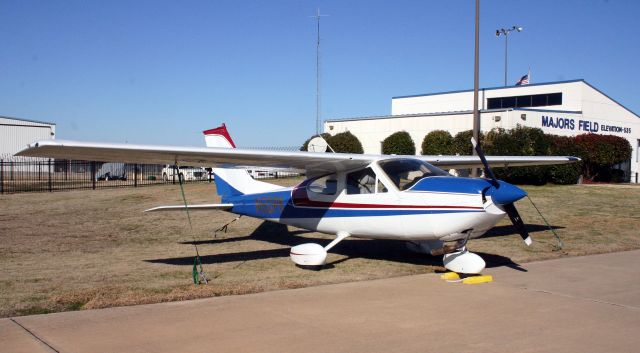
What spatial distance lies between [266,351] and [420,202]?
15.1 feet

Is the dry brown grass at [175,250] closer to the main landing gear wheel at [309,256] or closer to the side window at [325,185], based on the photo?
the main landing gear wheel at [309,256]

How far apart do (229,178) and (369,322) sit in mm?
7087

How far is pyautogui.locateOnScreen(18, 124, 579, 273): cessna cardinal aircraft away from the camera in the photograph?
8.72 m

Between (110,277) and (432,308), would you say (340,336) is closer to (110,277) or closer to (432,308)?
(432,308)

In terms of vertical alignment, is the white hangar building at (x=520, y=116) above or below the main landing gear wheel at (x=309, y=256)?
above

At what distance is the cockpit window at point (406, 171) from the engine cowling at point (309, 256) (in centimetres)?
172

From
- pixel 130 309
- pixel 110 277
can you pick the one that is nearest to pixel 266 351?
A: pixel 130 309

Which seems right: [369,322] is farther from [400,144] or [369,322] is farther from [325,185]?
[400,144]

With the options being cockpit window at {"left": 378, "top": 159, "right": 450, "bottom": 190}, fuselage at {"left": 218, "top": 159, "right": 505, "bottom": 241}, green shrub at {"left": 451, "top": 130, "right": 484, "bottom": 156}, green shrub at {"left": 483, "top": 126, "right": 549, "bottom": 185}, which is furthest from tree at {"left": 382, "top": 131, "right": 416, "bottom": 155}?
cockpit window at {"left": 378, "top": 159, "right": 450, "bottom": 190}

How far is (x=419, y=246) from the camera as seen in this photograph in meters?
11.1

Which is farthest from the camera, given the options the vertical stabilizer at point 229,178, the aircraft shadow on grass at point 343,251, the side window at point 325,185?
the vertical stabilizer at point 229,178

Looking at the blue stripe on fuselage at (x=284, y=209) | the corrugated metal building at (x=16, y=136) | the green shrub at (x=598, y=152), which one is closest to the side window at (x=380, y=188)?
the blue stripe on fuselage at (x=284, y=209)

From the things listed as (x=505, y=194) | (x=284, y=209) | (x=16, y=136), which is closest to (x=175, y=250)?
(x=284, y=209)

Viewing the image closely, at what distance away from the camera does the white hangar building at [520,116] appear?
3056 cm
